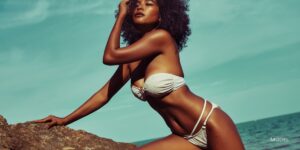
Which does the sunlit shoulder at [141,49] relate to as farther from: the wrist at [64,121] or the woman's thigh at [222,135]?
the wrist at [64,121]

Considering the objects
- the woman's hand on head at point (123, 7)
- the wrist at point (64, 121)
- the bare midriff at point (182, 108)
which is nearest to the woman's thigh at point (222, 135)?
the bare midriff at point (182, 108)

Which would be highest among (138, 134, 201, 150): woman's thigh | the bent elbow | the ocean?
the bent elbow

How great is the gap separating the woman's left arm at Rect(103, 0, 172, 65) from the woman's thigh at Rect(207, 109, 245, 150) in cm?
90

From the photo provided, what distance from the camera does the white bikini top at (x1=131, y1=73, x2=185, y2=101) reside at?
14.0 ft

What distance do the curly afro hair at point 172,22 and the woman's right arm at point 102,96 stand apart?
43 cm

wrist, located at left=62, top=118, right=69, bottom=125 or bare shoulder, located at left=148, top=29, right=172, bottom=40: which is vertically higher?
bare shoulder, located at left=148, top=29, right=172, bottom=40

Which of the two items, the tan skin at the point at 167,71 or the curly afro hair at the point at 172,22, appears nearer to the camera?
the tan skin at the point at 167,71

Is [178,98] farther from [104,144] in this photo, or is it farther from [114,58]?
[104,144]

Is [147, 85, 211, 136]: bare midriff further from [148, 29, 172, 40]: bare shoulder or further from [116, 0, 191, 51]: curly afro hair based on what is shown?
[116, 0, 191, 51]: curly afro hair

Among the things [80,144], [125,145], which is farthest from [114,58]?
[125,145]

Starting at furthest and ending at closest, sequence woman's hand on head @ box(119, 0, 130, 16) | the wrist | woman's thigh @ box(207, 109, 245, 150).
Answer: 1. the wrist
2. woman's hand on head @ box(119, 0, 130, 16)
3. woman's thigh @ box(207, 109, 245, 150)

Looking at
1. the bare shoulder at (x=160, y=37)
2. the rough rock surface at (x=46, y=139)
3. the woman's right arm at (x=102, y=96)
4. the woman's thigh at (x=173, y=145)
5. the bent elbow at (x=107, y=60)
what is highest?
the bare shoulder at (x=160, y=37)

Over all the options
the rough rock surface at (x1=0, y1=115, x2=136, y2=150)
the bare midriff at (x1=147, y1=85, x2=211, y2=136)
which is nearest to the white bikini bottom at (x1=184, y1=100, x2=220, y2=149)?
the bare midriff at (x1=147, y1=85, x2=211, y2=136)

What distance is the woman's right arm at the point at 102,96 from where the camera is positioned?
531 cm
